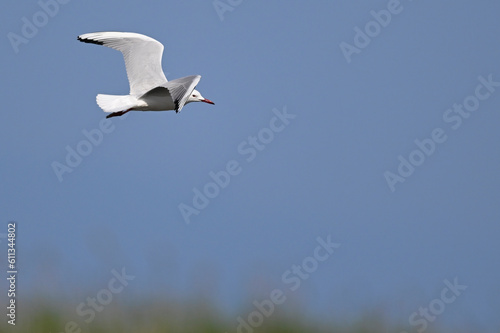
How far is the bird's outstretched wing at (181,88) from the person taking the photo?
6949 mm

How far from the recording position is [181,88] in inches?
290

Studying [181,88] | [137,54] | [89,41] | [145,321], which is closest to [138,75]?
[137,54]

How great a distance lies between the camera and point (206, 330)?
17.8 feet

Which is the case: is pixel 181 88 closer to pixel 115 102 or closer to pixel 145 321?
pixel 115 102

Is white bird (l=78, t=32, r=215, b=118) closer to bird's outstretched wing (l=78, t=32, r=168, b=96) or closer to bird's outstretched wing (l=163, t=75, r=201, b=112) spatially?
bird's outstretched wing (l=78, t=32, r=168, b=96)

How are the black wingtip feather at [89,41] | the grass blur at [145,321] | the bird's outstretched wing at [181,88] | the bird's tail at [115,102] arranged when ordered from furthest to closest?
the black wingtip feather at [89,41], the bird's tail at [115,102], the bird's outstretched wing at [181,88], the grass blur at [145,321]

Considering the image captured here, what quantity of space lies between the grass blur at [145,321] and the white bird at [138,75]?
10.4 feet

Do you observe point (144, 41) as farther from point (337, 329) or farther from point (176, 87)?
point (337, 329)

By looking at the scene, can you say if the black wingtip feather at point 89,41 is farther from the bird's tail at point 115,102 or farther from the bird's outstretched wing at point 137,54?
the bird's tail at point 115,102

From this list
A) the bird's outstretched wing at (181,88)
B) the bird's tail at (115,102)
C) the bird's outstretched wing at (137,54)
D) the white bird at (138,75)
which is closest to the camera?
the bird's outstretched wing at (181,88)

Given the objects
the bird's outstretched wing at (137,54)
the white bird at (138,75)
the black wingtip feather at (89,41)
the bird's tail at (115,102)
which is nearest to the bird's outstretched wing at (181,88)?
the white bird at (138,75)

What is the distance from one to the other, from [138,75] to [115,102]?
107 centimetres

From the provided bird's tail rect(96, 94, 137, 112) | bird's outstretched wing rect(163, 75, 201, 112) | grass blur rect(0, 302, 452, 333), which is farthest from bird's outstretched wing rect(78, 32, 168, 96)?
grass blur rect(0, 302, 452, 333)

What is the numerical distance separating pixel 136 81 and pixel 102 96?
3.23ft
